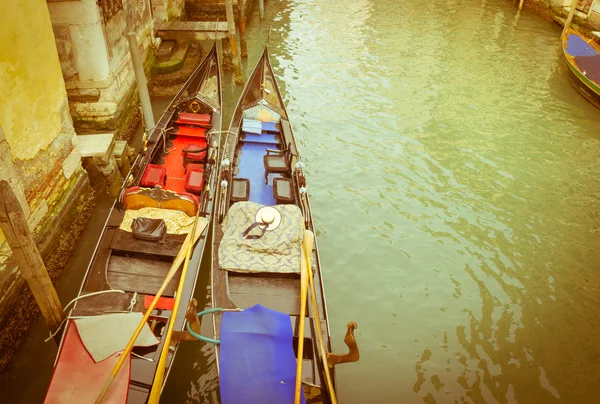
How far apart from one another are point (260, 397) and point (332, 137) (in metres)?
5.69

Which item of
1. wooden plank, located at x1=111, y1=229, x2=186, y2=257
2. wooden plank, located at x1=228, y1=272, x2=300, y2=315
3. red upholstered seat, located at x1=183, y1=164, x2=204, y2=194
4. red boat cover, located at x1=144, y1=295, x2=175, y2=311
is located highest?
red upholstered seat, located at x1=183, y1=164, x2=204, y2=194

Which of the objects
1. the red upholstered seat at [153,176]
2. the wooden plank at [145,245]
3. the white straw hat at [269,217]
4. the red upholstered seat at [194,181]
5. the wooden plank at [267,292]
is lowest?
the wooden plank at [267,292]

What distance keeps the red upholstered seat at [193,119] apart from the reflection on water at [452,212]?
6.17 feet

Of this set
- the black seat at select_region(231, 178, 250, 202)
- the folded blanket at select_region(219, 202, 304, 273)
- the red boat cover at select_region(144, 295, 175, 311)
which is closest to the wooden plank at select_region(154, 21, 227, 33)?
the black seat at select_region(231, 178, 250, 202)

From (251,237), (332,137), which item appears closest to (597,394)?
(251,237)

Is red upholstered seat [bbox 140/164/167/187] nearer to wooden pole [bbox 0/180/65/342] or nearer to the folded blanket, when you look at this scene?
the folded blanket

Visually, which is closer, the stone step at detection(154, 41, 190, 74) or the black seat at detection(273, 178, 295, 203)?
the black seat at detection(273, 178, 295, 203)

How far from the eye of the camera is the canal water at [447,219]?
4.33m

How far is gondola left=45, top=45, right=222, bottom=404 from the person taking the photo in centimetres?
331

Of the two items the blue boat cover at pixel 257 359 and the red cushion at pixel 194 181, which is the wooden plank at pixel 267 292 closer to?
the blue boat cover at pixel 257 359

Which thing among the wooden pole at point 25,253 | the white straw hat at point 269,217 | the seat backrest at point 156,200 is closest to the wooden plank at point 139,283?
the wooden pole at point 25,253

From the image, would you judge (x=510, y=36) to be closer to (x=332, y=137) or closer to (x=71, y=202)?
(x=332, y=137)

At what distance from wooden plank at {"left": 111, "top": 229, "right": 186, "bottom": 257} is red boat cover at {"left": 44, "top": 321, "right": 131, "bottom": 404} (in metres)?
1.09

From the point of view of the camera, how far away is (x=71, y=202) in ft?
17.2
